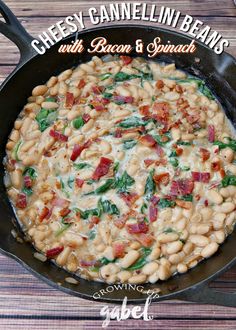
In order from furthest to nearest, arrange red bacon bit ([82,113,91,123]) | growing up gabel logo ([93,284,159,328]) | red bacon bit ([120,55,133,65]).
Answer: red bacon bit ([120,55,133,65]) < red bacon bit ([82,113,91,123]) < growing up gabel logo ([93,284,159,328])

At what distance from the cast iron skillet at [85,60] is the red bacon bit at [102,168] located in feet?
1.46

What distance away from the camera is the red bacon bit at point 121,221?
7.23 ft

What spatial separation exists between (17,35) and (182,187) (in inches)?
43.6

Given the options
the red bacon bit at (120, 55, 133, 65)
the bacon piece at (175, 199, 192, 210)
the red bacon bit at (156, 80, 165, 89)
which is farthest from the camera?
the red bacon bit at (120, 55, 133, 65)

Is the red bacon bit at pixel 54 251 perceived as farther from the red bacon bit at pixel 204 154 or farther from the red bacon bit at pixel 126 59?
the red bacon bit at pixel 126 59

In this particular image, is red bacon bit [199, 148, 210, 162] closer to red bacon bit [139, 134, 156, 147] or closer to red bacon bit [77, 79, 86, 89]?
red bacon bit [139, 134, 156, 147]

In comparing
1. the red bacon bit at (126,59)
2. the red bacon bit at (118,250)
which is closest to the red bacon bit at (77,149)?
the red bacon bit at (118,250)

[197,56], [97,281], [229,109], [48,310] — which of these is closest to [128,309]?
[97,281]

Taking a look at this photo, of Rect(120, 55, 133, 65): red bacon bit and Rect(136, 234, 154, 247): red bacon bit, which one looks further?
Rect(120, 55, 133, 65): red bacon bit

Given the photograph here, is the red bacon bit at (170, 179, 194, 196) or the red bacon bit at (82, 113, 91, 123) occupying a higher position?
the red bacon bit at (82, 113, 91, 123)

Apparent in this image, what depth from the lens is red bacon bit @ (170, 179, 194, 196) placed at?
2.26 metres

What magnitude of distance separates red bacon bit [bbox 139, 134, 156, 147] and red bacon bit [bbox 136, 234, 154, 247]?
45cm

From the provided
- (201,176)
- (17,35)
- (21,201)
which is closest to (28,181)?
(21,201)

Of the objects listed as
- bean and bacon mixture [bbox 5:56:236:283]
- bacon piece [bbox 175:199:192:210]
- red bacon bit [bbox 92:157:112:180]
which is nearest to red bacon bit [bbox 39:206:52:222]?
bean and bacon mixture [bbox 5:56:236:283]
